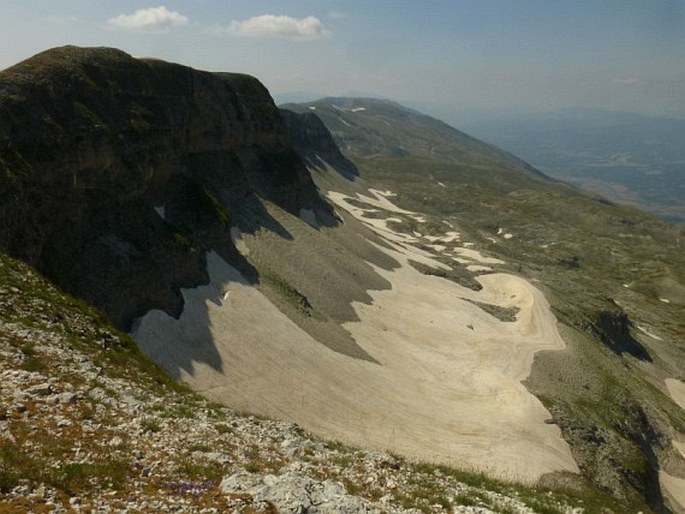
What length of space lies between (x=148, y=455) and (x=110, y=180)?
45575 mm

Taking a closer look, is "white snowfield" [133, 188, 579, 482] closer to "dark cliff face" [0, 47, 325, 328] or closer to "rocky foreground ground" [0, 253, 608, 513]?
"dark cliff face" [0, 47, 325, 328]

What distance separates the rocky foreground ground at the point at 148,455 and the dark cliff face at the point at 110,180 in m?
18.8

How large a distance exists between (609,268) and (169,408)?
20594 centimetres

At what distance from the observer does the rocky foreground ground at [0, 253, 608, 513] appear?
55.5ft

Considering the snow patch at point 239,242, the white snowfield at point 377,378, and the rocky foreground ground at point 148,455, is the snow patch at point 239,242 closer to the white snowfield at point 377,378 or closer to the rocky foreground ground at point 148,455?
the white snowfield at point 377,378

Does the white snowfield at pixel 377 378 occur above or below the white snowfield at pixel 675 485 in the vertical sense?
above

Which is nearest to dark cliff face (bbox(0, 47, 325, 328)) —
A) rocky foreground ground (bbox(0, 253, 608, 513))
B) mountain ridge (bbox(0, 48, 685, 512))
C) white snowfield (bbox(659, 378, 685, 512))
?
mountain ridge (bbox(0, 48, 685, 512))

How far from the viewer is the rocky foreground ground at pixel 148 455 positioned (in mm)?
16906

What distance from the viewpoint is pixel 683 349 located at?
12562cm

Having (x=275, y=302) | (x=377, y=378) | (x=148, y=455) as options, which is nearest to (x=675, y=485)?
(x=377, y=378)

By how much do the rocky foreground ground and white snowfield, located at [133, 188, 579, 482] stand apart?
2138 cm

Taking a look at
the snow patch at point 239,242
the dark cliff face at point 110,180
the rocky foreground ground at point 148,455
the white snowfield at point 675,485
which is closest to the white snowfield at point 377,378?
the dark cliff face at point 110,180

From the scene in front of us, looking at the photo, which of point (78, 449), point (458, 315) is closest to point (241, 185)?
point (458, 315)

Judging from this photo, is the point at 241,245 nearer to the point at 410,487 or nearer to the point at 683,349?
the point at 410,487
